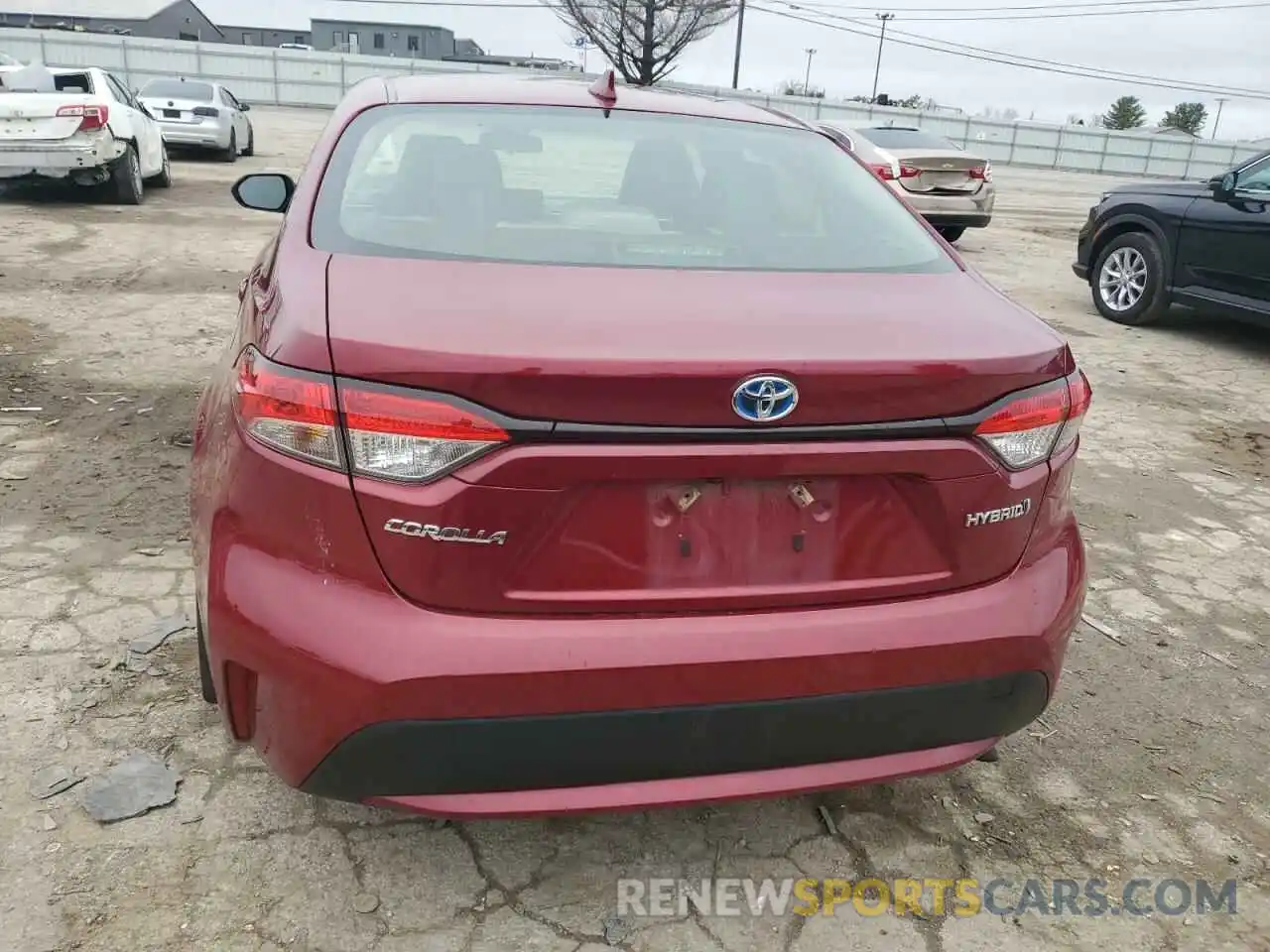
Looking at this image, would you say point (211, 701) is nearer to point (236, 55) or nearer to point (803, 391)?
point (803, 391)

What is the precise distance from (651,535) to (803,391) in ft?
1.16

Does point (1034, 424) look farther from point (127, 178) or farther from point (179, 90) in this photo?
point (179, 90)

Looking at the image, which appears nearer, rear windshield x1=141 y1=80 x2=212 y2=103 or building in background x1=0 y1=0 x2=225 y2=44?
rear windshield x1=141 y1=80 x2=212 y2=103

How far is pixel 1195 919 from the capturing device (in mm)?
Answer: 2217

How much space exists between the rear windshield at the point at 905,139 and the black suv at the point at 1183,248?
13.8ft

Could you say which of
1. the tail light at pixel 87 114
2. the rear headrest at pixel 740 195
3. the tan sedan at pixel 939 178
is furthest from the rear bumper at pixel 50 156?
the rear headrest at pixel 740 195

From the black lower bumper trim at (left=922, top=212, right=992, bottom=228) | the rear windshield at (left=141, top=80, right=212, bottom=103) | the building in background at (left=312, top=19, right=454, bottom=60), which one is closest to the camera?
the black lower bumper trim at (left=922, top=212, right=992, bottom=228)

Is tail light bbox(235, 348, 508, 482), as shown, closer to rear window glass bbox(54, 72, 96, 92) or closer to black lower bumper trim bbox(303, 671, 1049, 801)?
black lower bumper trim bbox(303, 671, 1049, 801)

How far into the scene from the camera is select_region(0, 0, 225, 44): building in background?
53812mm

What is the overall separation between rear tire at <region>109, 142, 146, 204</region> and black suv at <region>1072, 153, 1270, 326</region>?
9735 mm

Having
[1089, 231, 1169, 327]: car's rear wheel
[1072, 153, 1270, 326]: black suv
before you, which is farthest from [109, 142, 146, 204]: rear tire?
[1089, 231, 1169, 327]: car's rear wheel

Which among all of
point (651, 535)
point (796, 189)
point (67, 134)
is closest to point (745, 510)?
point (651, 535)

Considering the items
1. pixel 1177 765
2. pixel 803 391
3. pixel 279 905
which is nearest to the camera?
pixel 803 391

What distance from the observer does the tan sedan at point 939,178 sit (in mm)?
11969
